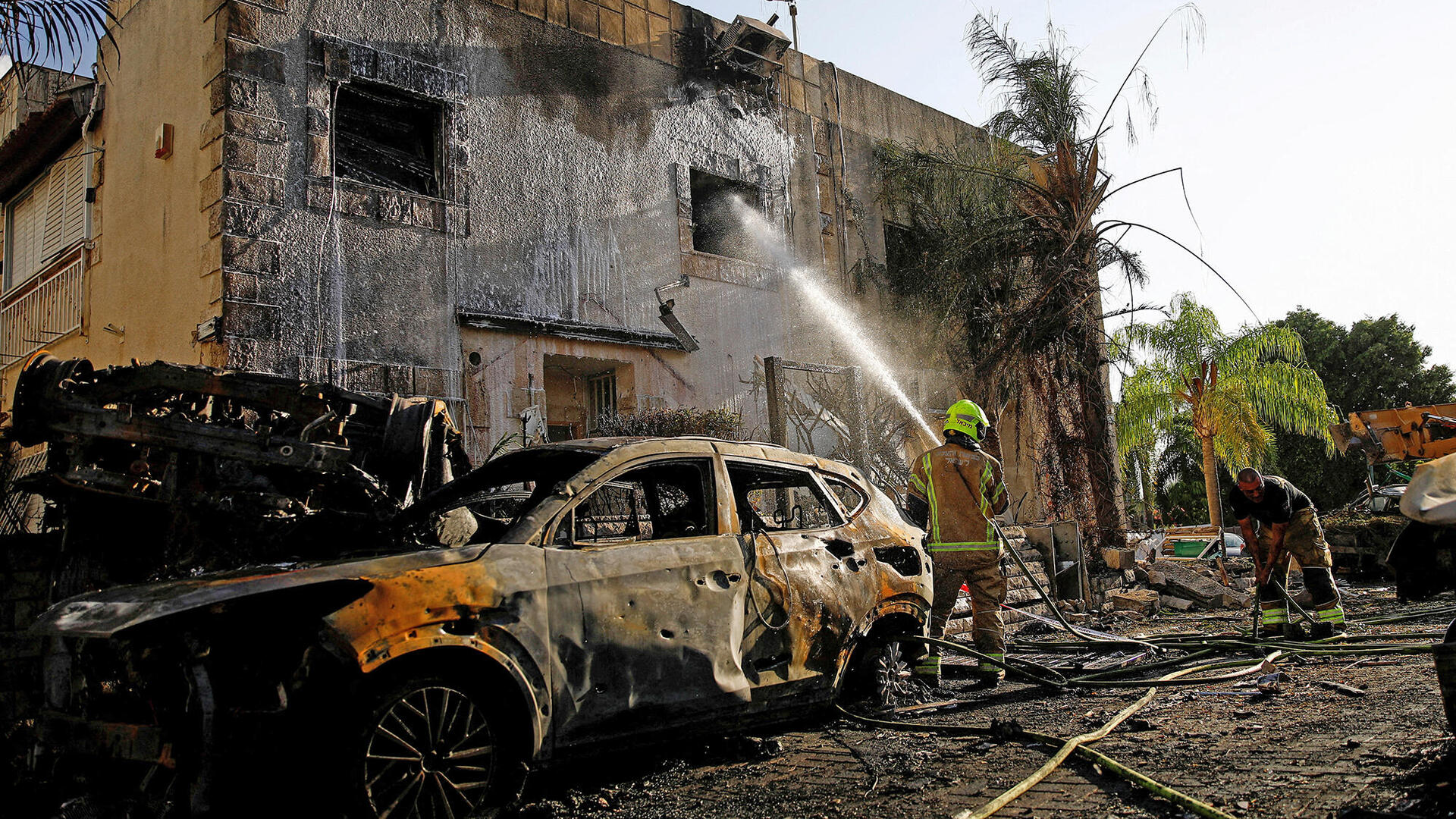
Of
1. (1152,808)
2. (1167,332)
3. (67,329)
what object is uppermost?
(1167,332)

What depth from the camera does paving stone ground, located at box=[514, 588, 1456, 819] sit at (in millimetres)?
3500

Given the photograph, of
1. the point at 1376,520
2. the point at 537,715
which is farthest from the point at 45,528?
the point at 1376,520

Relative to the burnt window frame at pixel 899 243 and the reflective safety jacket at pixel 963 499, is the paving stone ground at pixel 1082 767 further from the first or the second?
the burnt window frame at pixel 899 243

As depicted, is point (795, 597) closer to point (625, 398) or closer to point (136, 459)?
point (136, 459)

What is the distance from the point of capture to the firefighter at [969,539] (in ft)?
21.0

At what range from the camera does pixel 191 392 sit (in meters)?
4.93

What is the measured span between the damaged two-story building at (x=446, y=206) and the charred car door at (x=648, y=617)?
604 centimetres

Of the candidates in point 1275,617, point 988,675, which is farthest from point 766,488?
point 1275,617

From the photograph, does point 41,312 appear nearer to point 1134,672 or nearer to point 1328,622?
point 1134,672

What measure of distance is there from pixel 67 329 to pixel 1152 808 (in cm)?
1285

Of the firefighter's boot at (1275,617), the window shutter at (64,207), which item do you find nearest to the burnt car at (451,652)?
the firefighter's boot at (1275,617)

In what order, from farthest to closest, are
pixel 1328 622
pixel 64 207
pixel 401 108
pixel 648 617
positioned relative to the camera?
1. pixel 64 207
2. pixel 401 108
3. pixel 1328 622
4. pixel 648 617

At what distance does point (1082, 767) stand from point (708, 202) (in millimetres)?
10744

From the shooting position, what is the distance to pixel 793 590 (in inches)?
188
